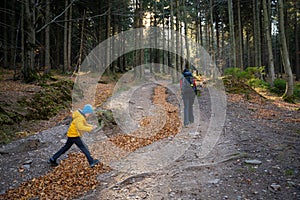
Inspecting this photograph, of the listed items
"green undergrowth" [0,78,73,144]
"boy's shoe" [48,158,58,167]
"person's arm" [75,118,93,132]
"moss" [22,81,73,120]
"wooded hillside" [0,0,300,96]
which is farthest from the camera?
"wooded hillside" [0,0,300,96]

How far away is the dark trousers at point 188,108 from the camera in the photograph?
9.12 meters

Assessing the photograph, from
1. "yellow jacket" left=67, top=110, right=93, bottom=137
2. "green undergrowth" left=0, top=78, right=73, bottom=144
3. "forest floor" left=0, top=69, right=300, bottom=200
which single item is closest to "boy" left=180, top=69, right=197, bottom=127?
"forest floor" left=0, top=69, right=300, bottom=200

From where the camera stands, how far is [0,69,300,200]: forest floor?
181 inches

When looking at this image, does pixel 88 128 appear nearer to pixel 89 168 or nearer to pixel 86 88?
pixel 89 168

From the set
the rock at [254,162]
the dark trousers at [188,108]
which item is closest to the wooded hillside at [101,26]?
the dark trousers at [188,108]

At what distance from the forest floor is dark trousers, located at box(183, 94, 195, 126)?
345mm

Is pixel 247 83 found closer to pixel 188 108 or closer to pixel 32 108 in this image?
pixel 188 108

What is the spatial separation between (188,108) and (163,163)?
141 inches

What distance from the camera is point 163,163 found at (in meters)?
6.29

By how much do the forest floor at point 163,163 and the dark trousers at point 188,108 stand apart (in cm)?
35

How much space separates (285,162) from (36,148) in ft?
22.5

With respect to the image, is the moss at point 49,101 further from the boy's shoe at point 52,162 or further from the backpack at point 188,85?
the backpack at point 188,85

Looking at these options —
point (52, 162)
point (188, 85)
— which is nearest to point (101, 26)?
point (188, 85)

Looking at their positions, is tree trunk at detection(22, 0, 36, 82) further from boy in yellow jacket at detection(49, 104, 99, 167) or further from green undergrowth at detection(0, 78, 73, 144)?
boy in yellow jacket at detection(49, 104, 99, 167)
